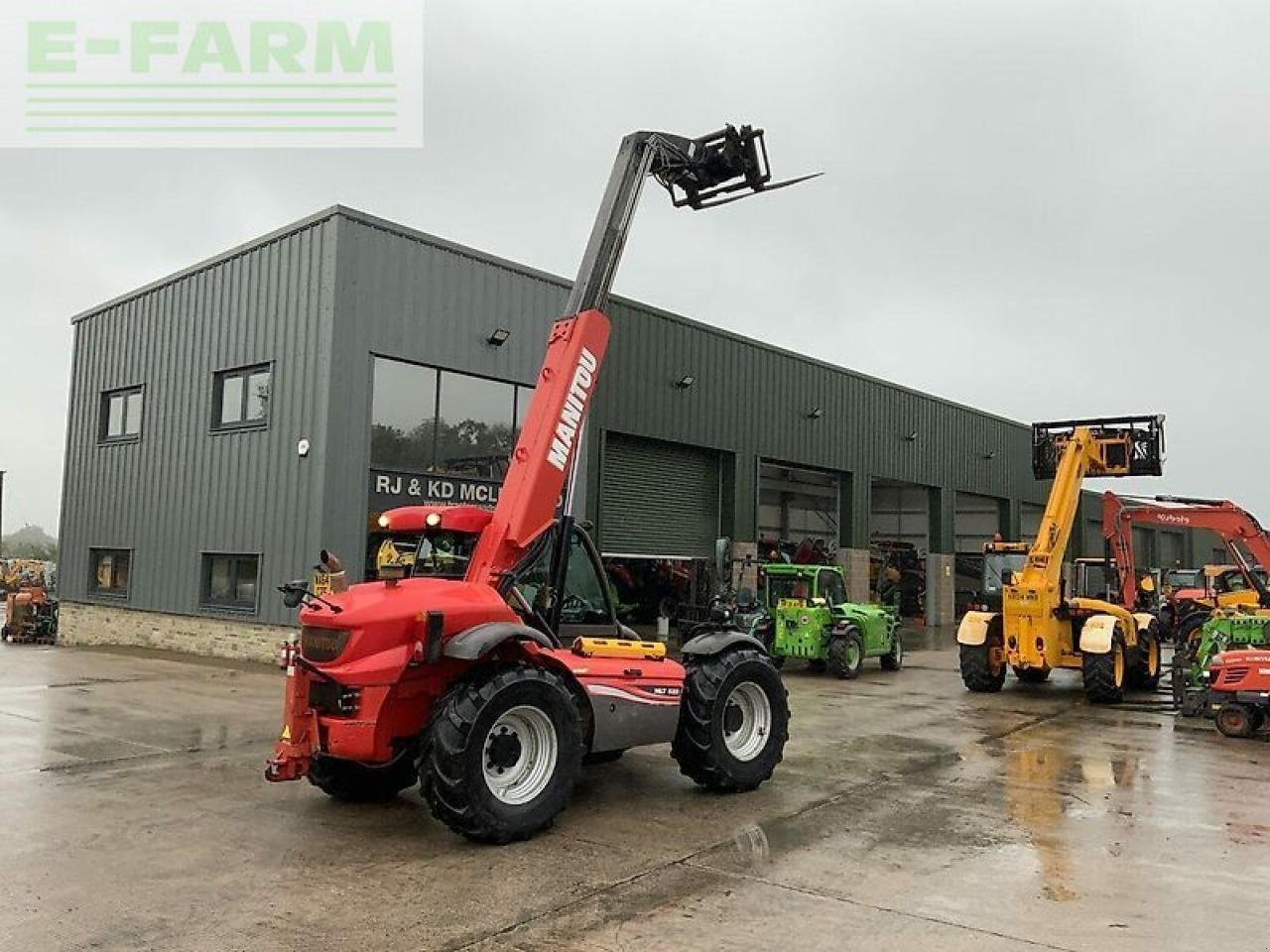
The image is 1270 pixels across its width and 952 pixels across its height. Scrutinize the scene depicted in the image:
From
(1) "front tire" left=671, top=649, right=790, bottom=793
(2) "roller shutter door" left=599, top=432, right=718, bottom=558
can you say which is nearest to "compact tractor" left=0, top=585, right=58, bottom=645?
(2) "roller shutter door" left=599, top=432, right=718, bottom=558

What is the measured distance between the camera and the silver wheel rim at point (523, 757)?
19.3 feet

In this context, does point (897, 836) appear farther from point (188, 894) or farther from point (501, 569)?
point (188, 894)

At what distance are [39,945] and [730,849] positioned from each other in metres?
3.51

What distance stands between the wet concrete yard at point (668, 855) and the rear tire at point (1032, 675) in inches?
198

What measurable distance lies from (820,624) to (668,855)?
11.1m

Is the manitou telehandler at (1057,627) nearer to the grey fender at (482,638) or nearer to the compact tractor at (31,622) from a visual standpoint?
the grey fender at (482,638)

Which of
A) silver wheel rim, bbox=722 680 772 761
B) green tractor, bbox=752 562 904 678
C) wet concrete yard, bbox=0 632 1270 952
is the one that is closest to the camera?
wet concrete yard, bbox=0 632 1270 952

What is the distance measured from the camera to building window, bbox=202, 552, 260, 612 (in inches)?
615

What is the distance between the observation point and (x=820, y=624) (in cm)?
1634

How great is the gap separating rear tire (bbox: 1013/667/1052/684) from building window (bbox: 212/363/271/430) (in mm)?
12428

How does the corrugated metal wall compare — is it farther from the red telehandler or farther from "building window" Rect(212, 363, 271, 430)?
the red telehandler

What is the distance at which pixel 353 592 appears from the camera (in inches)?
246

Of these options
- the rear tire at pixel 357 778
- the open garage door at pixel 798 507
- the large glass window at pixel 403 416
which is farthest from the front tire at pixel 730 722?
the open garage door at pixel 798 507

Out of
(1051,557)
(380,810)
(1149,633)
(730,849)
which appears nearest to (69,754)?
(380,810)
